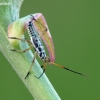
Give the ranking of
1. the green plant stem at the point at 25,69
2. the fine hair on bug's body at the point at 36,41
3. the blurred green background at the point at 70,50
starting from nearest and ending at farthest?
the green plant stem at the point at 25,69
the fine hair on bug's body at the point at 36,41
the blurred green background at the point at 70,50

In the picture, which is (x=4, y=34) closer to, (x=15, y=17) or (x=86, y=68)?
(x=15, y=17)

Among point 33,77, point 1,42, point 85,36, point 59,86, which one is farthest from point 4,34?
point 85,36

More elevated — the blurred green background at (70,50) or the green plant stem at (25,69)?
the green plant stem at (25,69)

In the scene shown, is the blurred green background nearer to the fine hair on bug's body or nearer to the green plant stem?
the fine hair on bug's body

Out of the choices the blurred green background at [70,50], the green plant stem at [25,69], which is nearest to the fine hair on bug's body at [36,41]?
the green plant stem at [25,69]

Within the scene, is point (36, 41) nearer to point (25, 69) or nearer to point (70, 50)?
point (25, 69)

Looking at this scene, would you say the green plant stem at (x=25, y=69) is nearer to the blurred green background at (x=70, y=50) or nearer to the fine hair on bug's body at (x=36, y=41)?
the fine hair on bug's body at (x=36, y=41)

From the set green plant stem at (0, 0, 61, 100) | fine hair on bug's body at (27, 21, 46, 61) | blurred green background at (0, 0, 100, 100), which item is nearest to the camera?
green plant stem at (0, 0, 61, 100)

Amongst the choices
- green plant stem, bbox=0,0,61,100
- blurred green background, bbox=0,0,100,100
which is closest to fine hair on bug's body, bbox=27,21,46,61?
green plant stem, bbox=0,0,61,100
